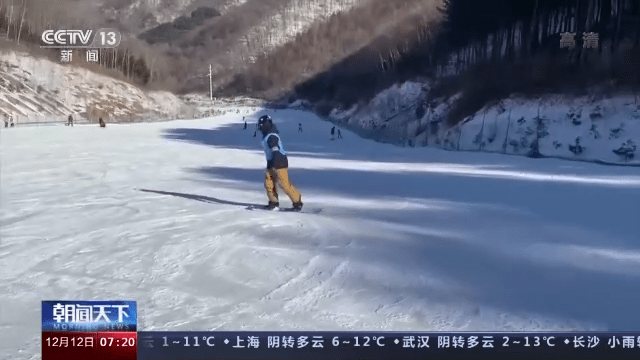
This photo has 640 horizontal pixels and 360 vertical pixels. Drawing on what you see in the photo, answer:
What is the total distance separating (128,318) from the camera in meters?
1.90

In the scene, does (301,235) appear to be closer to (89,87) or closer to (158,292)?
(158,292)

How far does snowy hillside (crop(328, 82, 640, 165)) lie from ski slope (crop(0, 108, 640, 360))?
28cm

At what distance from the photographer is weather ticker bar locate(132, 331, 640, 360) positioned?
1.86 metres

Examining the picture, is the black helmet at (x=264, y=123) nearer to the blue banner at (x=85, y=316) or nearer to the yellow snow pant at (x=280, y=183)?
the yellow snow pant at (x=280, y=183)

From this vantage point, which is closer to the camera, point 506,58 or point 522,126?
point 522,126

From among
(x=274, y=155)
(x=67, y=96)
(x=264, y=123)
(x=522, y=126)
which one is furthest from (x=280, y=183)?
(x=522, y=126)

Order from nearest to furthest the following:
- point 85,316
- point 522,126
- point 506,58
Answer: point 85,316, point 522,126, point 506,58

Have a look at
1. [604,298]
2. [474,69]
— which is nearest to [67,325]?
[604,298]

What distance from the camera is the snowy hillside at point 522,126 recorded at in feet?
14.3

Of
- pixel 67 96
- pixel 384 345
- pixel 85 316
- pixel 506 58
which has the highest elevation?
pixel 506 58

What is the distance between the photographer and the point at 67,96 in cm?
362

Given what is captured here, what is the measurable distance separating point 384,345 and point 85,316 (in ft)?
3.82

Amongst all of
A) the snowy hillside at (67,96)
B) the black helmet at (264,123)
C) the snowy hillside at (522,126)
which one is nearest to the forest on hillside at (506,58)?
the snowy hillside at (522,126)

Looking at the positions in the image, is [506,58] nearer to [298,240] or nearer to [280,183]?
[280,183]
